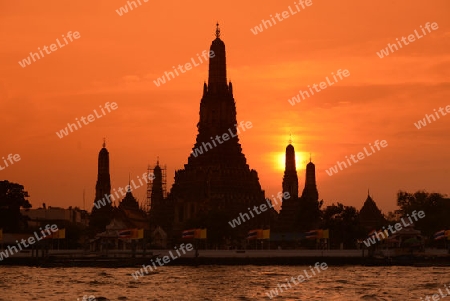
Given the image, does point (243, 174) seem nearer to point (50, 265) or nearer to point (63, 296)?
point (50, 265)

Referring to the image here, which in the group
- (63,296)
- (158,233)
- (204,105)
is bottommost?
(63,296)

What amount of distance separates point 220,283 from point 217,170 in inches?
3437

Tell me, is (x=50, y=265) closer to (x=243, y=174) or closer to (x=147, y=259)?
(x=147, y=259)

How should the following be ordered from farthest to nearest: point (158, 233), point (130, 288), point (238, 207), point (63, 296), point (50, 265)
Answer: point (238, 207) < point (158, 233) < point (50, 265) < point (130, 288) < point (63, 296)

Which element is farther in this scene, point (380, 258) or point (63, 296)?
point (380, 258)

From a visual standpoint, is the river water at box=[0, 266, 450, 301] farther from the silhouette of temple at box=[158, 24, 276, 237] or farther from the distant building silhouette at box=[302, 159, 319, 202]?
the distant building silhouette at box=[302, 159, 319, 202]

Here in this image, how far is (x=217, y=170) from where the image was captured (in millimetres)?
178125

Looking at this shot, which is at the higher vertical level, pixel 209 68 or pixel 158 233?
pixel 209 68

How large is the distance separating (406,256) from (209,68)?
228 feet

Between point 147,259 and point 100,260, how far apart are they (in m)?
4.75

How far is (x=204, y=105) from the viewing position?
181750mm

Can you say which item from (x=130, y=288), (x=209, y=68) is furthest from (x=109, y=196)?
(x=130, y=288)

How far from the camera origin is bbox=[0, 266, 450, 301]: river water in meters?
79.0

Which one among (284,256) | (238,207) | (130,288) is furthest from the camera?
(238,207)
